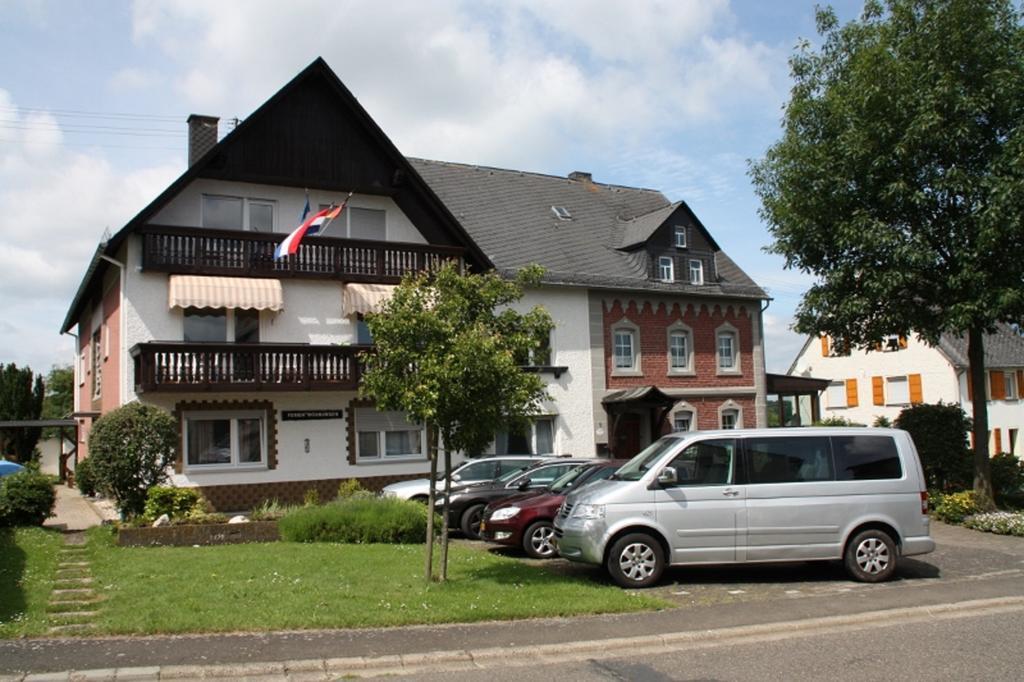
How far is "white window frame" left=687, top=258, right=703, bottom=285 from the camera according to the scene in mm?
30359

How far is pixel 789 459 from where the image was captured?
11773 mm

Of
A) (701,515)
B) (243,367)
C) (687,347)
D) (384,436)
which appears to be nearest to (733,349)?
(687,347)

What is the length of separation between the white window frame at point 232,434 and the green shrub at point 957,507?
15.4m

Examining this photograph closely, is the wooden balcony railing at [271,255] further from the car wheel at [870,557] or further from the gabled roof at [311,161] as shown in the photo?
the car wheel at [870,557]

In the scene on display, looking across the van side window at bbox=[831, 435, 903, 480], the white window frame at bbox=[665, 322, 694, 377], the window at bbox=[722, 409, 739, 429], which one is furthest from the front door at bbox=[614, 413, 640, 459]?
the van side window at bbox=[831, 435, 903, 480]

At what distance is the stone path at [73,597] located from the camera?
8.89 m

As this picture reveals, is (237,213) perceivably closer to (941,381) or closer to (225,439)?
(225,439)

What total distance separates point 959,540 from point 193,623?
13.4m

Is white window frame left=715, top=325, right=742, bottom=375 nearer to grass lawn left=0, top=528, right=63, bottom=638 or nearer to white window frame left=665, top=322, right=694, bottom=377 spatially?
white window frame left=665, top=322, right=694, bottom=377

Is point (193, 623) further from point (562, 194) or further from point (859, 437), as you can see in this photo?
point (562, 194)

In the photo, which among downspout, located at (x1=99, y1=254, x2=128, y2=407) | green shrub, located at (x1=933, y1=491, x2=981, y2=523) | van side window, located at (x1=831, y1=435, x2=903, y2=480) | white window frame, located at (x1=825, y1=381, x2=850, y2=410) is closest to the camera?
van side window, located at (x1=831, y1=435, x2=903, y2=480)

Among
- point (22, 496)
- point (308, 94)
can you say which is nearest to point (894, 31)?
→ point (308, 94)

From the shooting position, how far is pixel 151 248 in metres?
20.8

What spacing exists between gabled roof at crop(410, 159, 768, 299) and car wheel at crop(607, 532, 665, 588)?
16.1 meters
